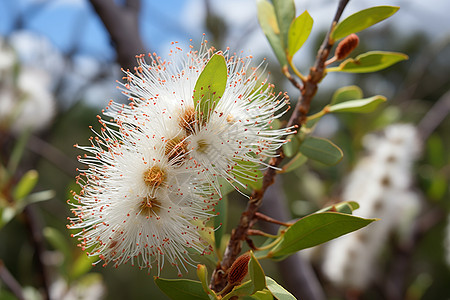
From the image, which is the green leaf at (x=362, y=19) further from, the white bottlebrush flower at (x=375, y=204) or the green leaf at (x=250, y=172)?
the white bottlebrush flower at (x=375, y=204)

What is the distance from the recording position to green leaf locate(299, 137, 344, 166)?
49 cm

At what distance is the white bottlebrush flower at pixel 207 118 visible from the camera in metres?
0.44

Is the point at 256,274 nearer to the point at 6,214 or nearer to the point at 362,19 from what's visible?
the point at 362,19

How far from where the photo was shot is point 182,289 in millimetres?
418

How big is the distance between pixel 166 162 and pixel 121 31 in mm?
650

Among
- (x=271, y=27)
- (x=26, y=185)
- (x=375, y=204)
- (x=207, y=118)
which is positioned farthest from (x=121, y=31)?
(x=375, y=204)

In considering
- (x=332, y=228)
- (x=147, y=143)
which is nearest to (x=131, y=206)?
(x=147, y=143)

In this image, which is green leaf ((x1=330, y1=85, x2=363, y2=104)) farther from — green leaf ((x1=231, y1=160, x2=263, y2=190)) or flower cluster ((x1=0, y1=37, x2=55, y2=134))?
flower cluster ((x1=0, y1=37, x2=55, y2=134))

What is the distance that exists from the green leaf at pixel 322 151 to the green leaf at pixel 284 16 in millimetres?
134

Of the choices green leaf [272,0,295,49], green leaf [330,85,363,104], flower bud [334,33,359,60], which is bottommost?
green leaf [330,85,363,104]

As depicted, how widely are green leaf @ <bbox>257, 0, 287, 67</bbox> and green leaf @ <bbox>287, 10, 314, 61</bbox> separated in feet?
0.04

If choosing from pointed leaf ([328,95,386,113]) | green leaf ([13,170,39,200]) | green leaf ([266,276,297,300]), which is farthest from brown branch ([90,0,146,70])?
green leaf ([266,276,297,300])

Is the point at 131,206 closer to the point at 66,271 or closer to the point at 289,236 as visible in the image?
the point at 289,236

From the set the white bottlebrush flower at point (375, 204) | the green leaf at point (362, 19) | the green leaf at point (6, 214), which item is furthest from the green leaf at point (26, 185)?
the white bottlebrush flower at point (375, 204)
